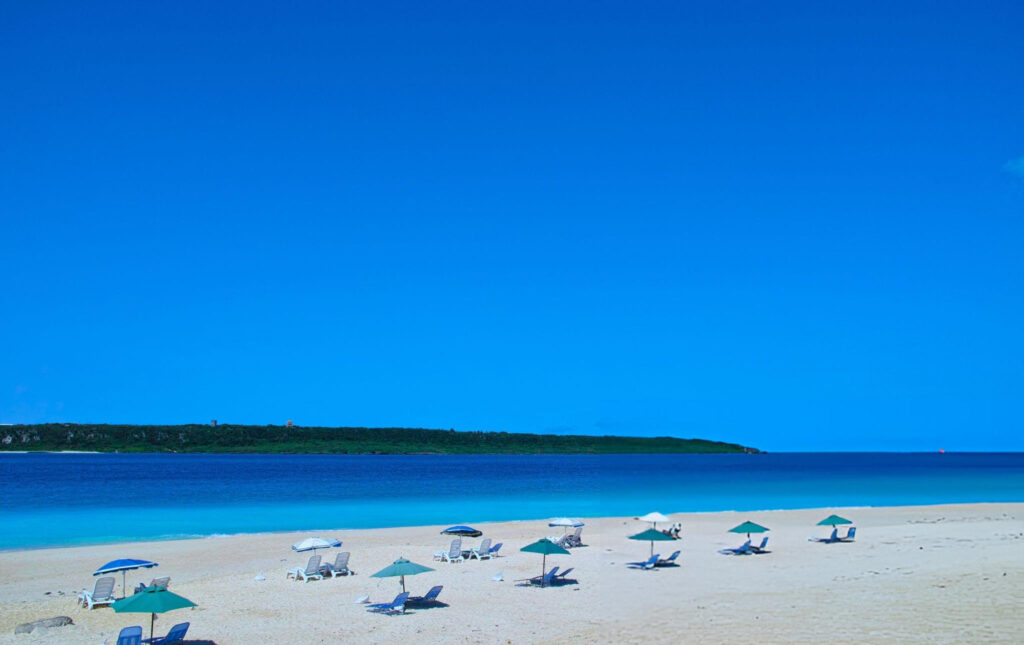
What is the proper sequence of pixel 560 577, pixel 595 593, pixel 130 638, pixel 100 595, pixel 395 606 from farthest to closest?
pixel 560 577
pixel 595 593
pixel 100 595
pixel 395 606
pixel 130 638

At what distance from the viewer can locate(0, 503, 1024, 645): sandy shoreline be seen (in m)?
13.1

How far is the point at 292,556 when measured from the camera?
23.4 meters

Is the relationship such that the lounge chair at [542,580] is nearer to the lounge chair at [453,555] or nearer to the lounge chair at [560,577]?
the lounge chair at [560,577]

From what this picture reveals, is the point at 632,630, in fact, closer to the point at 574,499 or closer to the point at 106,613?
the point at 106,613

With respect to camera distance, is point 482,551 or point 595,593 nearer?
point 595,593

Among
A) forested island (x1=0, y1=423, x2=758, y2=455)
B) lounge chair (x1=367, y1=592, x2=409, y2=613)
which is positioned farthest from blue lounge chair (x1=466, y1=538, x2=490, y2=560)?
forested island (x1=0, y1=423, x2=758, y2=455)

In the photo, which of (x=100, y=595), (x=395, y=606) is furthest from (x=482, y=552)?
(x=100, y=595)

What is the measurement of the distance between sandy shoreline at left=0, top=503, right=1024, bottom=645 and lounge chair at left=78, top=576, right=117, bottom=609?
0.99ft

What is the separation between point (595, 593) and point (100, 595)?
32.4ft

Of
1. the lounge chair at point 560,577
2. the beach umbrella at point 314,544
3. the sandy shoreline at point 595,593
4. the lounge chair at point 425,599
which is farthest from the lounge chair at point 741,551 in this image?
→ the beach umbrella at point 314,544

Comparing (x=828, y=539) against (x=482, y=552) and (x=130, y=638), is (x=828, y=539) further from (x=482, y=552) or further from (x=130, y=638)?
(x=130, y=638)

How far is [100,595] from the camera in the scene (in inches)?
640

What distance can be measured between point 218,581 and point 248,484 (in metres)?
43.7

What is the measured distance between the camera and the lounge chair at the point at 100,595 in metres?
16.1
